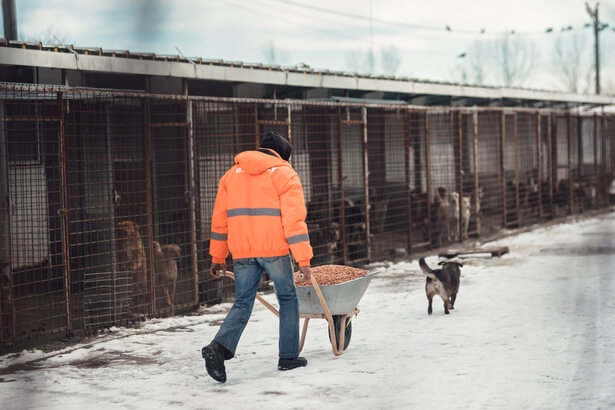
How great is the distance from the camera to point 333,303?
576cm

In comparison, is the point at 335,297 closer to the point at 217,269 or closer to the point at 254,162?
the point at 217,269

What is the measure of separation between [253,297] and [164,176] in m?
8.62

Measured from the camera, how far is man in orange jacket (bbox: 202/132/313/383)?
530 centimetres

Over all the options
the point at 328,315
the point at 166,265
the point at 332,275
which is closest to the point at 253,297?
the point at 328,315

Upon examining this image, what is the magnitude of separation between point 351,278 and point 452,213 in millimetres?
8640

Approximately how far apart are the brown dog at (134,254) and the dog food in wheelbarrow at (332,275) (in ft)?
8.37

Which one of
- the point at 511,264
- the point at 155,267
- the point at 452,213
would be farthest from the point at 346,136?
the point at 155,267

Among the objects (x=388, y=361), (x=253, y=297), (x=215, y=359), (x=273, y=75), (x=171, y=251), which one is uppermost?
(x=273, y=75)

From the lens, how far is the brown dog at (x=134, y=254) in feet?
26.8

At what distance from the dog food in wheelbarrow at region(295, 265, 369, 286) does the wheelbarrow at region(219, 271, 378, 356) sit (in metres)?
0.09

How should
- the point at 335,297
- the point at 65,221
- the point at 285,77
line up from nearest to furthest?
the point at 335,297, the point at 65,221, the point at 285,77

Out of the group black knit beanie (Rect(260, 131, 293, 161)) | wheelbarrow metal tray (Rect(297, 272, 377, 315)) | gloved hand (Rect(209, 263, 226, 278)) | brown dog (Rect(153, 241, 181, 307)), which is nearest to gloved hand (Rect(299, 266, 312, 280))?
Result: wheelbarrow metal tray (Rect(297, 272, 377, 315))

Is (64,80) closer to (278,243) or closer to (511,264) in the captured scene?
(278,243)

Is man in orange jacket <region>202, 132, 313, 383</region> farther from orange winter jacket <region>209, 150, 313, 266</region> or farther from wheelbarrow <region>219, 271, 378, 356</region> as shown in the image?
wheelbarrow <region>219, 271, 378, 356</region>
